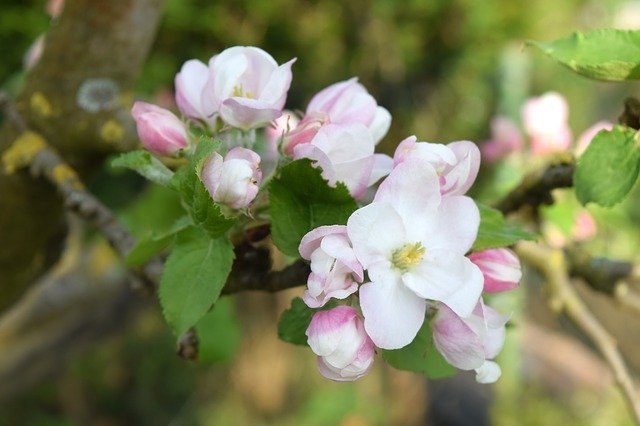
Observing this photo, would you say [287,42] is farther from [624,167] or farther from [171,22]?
[624,167]

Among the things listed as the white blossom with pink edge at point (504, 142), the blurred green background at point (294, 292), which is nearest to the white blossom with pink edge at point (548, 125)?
the white blossom with pink edge at point (504, 142)

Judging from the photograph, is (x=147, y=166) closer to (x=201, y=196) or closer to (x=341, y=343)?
(x=201, y=196)

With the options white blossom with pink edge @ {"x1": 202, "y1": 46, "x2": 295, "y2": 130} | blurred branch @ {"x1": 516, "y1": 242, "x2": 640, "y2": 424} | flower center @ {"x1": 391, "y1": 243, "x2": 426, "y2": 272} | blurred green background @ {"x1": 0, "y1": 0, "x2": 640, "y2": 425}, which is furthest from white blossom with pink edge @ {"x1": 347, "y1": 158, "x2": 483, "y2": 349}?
blurred green background @ {"x1": 0, "y1": 0, "x2": 640, "y2": 425}

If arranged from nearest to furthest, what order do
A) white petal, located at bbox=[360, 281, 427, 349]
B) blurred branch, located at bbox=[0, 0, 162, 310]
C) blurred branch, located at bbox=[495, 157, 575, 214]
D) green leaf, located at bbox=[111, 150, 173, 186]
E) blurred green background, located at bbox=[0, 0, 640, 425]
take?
white petal, located at bbox=[360, 281, 427, 349], green leaf, located at bbox=[111, 150, 173, 186], blurred branch, located at bbox=[495, 157, 575, 214], blurred branch, located at bbox=[0, 0, 162, 310], blurred green background, located at bbox=[0, 0, 640, 425]

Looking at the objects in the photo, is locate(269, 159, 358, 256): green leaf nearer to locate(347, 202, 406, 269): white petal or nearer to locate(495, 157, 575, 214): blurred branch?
locate(347, 202, 406, 269): white petal

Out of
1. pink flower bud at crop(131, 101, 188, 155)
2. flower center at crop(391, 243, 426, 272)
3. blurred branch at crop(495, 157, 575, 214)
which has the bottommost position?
blurred branch at crop(495, 157, 575, 214)

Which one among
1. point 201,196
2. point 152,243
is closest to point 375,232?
point 201,196

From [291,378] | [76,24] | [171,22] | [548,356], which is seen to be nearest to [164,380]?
[291,378]
